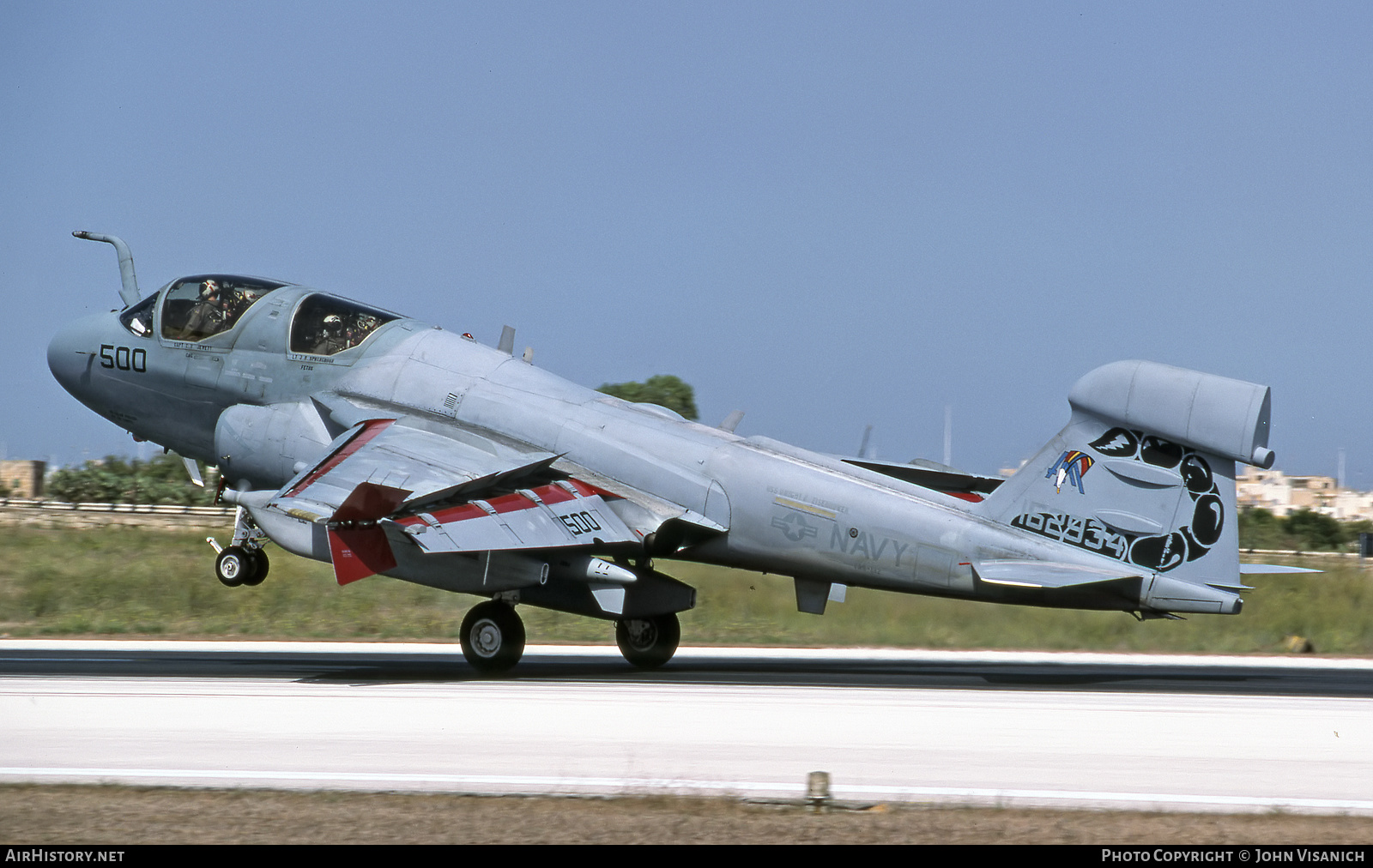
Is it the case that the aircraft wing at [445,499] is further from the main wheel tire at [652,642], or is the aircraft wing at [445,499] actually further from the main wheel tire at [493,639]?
the main wheel tire at [652,642]

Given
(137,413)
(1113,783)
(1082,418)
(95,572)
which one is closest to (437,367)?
(137,413)

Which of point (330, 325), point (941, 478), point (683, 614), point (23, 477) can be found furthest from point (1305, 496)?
point (330, 325)

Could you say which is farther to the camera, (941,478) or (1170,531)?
(941,478)

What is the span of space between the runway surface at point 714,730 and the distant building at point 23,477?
41.0 m

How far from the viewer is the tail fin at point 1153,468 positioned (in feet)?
42.1

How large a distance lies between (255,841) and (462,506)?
25.0 feet

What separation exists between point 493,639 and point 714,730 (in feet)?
16.5

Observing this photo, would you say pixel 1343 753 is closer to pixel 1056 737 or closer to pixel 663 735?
pixel 1056 737

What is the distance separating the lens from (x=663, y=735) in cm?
1045

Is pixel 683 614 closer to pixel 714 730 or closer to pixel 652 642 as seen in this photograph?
pixel 652 642

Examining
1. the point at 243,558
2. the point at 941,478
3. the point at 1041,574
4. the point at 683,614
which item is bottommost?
the point at 683,614

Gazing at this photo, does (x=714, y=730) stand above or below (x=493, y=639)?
below

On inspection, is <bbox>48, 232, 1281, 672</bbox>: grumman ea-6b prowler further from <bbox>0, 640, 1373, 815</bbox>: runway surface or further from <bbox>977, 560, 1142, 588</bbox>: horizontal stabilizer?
<bbox>0, 640, 1373, 815</bbox>: runway surface

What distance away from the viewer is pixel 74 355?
18484 mm
